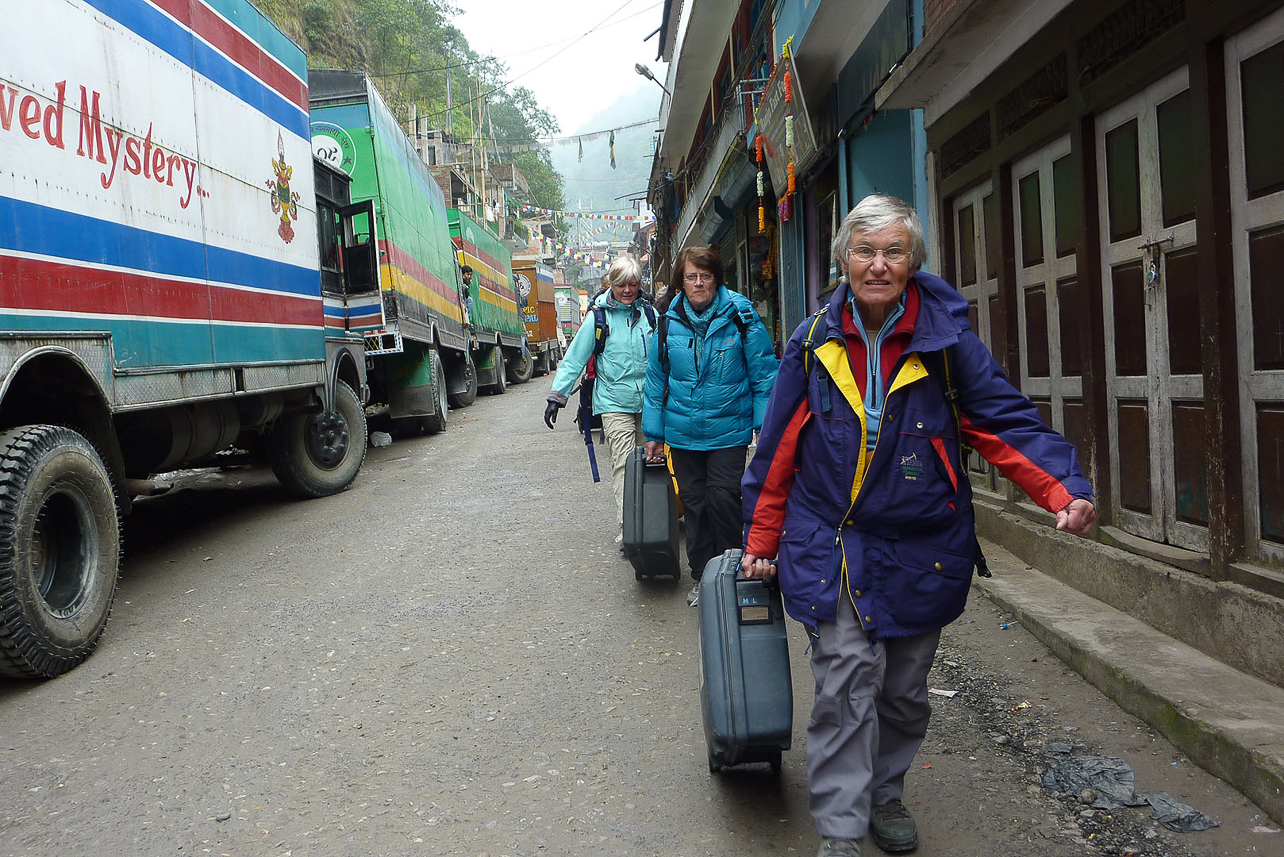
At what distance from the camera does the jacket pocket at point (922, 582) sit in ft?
8.30

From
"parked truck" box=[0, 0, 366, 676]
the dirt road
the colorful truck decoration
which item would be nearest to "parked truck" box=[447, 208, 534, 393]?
the colorful truck decoration

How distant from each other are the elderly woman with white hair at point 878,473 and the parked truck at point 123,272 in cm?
343

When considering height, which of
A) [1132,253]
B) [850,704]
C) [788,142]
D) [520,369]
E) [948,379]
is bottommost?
[850,704]

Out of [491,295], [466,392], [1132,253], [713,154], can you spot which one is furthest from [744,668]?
[491,295]

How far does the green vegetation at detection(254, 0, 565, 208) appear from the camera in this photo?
38.6 metres

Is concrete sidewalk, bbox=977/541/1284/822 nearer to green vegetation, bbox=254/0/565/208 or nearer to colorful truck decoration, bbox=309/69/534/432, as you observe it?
colorful truck decoration, bbox=309/69/534/432

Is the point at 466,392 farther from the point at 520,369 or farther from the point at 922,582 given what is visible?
the point at 922,582

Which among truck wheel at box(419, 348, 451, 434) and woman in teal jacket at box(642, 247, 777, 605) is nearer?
woman in teal jacket at box(642, 247, 777, 605)

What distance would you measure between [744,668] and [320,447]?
295 inches

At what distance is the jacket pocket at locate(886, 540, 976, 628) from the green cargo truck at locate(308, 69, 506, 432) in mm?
9473

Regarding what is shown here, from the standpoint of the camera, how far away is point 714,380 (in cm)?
489

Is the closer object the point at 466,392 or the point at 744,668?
the point at 744,668

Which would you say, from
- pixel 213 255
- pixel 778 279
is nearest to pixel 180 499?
pixel 213 255

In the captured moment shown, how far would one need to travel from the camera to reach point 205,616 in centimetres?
549
